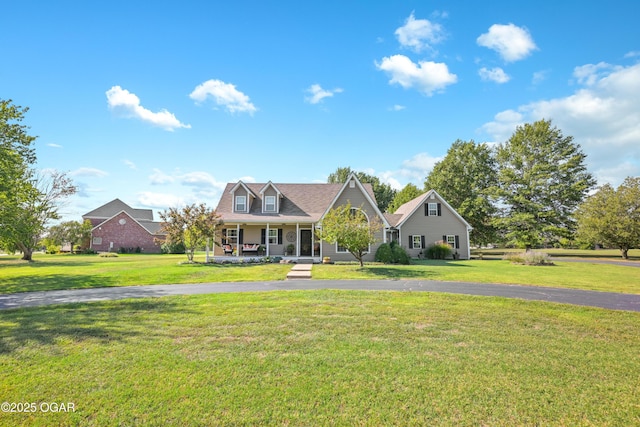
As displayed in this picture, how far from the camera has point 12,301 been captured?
1009 cm

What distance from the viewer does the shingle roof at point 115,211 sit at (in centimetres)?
5138

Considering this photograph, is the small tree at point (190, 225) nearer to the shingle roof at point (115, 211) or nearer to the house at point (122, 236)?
the house at point (122, 236)

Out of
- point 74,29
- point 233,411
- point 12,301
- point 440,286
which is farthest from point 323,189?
point 233,411

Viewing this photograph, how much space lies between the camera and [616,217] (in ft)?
107

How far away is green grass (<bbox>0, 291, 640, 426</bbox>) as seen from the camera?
150 inches

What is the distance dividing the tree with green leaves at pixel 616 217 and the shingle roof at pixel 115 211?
61.9 m

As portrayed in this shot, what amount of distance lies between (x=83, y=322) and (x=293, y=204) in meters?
21.6

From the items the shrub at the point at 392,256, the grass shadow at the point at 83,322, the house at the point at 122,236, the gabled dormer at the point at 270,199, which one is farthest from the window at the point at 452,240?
the house at the point at 122,236

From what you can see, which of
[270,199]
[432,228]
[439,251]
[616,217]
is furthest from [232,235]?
[616,217]

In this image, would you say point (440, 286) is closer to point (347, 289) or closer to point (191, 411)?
point (347, 289)

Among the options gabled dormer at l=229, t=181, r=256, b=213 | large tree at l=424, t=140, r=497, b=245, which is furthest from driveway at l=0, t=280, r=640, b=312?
large tree at l=424, t=140, r=497, b=245

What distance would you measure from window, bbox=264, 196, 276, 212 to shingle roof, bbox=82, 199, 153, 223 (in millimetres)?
34327

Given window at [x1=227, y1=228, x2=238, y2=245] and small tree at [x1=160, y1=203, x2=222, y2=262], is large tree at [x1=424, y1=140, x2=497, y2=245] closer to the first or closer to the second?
window at [x1=227, y1=228, x2=238, y2=245]

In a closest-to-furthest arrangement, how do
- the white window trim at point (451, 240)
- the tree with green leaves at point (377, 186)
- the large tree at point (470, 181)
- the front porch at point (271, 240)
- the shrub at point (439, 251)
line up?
the front porch at point (271, 240) < the shrub at point (439, 251) < the white window trim at point (451, 240) < the large tree at point (470, 181) < the tree with green leaves at point (377, 186)
